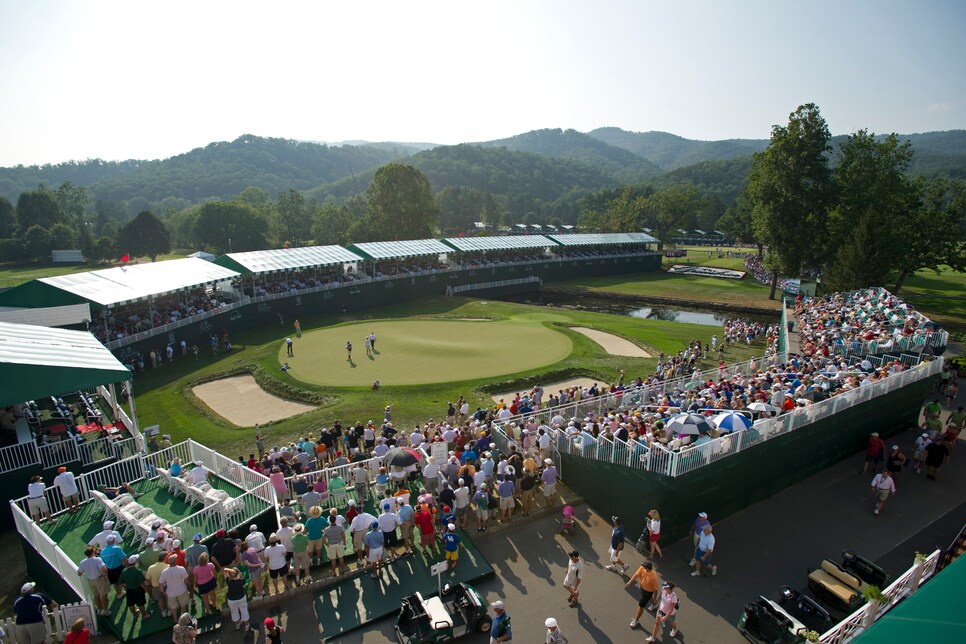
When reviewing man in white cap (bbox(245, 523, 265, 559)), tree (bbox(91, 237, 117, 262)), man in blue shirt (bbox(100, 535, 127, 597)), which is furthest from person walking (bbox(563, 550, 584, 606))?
tree (bbox(91, 237, 117, 262))

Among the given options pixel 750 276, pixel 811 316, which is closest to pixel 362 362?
pixel 811 316

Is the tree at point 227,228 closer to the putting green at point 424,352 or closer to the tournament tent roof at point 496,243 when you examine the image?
the tournament tent roof at point 496,243

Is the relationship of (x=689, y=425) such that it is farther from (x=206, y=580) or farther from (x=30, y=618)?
(x=30, y=618)

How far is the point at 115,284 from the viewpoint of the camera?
104ft

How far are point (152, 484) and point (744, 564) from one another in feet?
49.7

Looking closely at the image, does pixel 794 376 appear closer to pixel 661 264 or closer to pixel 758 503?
pixel 758 503

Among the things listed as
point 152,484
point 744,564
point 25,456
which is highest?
point 25,456

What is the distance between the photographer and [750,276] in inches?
2655

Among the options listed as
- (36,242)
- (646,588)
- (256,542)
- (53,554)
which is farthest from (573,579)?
(36,242)

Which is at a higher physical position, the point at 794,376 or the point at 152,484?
the point at 794,376

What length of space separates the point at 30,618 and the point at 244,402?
16.3 m

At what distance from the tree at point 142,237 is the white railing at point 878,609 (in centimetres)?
10402

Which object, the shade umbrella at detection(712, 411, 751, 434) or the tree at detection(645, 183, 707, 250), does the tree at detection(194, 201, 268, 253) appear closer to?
the tree at detection(645, 183, 707, 250)

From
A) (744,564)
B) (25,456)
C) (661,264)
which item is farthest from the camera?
(661,264)
